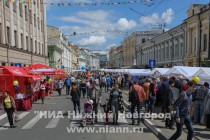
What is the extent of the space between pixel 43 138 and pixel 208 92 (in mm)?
5698

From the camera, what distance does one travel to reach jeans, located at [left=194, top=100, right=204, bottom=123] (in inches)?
374

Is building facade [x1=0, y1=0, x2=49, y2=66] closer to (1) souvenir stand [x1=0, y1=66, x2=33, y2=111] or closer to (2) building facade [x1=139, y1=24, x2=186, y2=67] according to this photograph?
(1) souvenir stand [x1=0, y1=66, x2=33, y2=111]

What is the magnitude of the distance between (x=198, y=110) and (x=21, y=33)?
25.1 metres

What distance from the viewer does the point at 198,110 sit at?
959cm

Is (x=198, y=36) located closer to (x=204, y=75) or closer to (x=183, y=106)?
(x=204, y=75)

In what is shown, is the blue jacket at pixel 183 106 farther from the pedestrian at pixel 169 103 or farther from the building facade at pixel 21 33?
the building facade at pixel 21 33

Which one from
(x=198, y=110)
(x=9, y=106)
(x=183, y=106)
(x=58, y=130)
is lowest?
(x=58, y=130)

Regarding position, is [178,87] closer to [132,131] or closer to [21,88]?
[132,131]

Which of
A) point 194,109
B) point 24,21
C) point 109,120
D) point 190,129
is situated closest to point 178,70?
point 194,109

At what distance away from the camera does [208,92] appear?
343 inches

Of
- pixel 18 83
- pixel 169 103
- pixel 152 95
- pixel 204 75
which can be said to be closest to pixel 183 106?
pixel 169 103

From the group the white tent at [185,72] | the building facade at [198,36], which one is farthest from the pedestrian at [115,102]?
the building facade at [198,36]

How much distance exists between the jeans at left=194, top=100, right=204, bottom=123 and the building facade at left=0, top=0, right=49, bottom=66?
725 inches

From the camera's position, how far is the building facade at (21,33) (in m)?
24.0
